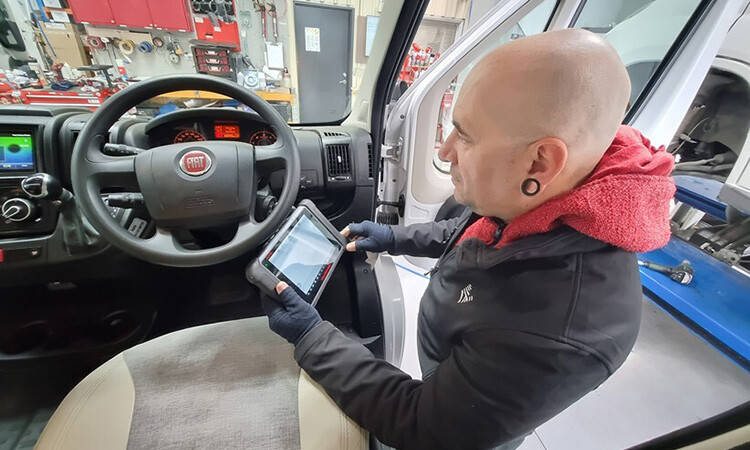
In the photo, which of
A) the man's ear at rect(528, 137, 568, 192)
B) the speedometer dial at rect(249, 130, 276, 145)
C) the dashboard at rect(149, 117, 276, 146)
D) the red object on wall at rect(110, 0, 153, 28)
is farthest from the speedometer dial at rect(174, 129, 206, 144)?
the red object on wall at rect(110, 0, 153, 28)

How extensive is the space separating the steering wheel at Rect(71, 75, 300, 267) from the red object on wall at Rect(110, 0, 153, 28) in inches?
135

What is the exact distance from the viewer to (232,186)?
717 millimetres

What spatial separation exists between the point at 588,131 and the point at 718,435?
0.41 m

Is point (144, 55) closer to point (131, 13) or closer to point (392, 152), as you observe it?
point (131, 13)

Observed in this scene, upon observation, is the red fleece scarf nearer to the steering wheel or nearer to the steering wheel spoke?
the steering wheel

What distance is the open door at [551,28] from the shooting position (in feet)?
4.47

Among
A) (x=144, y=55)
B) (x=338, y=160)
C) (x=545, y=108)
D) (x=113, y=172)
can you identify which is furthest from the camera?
(x=144, y=55)

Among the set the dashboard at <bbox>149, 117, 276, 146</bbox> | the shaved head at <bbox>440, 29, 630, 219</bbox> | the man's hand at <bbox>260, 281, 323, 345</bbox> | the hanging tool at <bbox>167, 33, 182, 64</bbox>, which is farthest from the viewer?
the hanging tool at <bbox>167, 33, 182, 64</bbox>

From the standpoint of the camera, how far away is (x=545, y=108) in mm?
406

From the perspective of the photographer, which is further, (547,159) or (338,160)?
(338,160)

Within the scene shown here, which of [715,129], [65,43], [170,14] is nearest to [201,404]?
[715,129]

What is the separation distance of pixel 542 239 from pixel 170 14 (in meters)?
4.12

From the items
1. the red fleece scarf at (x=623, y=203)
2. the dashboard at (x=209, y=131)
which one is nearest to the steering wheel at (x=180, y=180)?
the dashboard at (x=209, y=131)

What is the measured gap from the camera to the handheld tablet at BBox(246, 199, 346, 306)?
2.19 ft
